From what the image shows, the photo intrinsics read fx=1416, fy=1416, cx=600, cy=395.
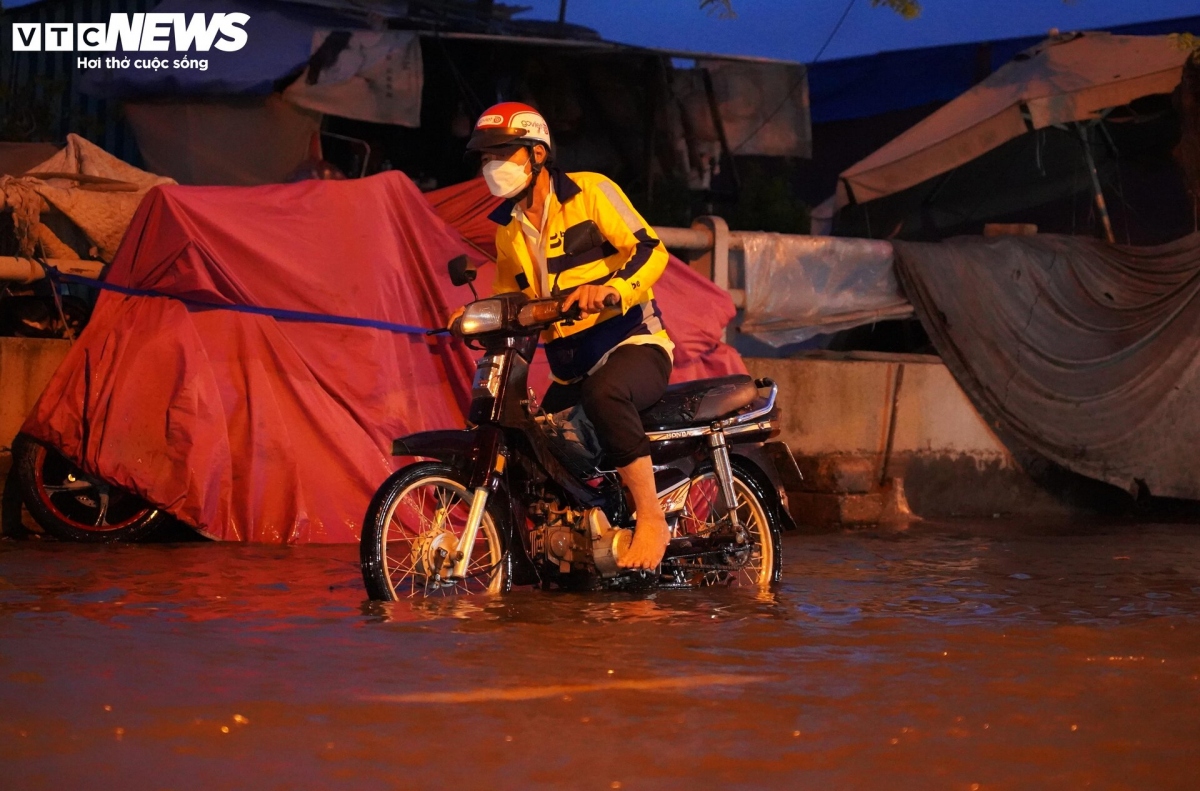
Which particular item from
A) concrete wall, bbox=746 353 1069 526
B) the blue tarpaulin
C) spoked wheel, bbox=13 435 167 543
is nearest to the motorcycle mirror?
spoked wheel, bbox=13 435 167 543

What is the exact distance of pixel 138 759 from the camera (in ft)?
10.9

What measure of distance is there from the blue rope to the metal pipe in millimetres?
54

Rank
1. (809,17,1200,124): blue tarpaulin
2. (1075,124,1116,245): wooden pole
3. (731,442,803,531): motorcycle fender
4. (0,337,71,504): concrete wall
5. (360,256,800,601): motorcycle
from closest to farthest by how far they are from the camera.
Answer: (360,256,800,601): motorcycle < (731,442,803,531): motorcycle fender < (0,337,71,504): concrete wall < (1075,124,1116,245): wooden pole < (809,17,1200,124): blue tarpaulin

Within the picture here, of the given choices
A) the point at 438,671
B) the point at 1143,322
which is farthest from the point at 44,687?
the point at 1143,322

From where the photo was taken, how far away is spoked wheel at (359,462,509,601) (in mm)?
5566

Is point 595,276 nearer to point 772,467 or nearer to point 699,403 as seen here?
point 699,403

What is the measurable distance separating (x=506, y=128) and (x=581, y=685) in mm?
2569

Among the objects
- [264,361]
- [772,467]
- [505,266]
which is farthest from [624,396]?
[264,361]

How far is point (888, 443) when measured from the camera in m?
10.8

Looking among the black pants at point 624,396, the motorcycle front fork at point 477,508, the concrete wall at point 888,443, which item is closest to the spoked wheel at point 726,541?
the black pants at point 624,396

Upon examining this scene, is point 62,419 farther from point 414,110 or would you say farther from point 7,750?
point 414,110

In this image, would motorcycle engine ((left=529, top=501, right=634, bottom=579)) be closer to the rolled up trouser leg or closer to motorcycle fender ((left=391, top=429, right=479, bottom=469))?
the rolled up trouser leg

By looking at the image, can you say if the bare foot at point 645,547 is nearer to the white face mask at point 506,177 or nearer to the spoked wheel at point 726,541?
the spoked wheel at point 726,541

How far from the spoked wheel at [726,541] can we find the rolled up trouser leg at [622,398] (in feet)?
2.25
